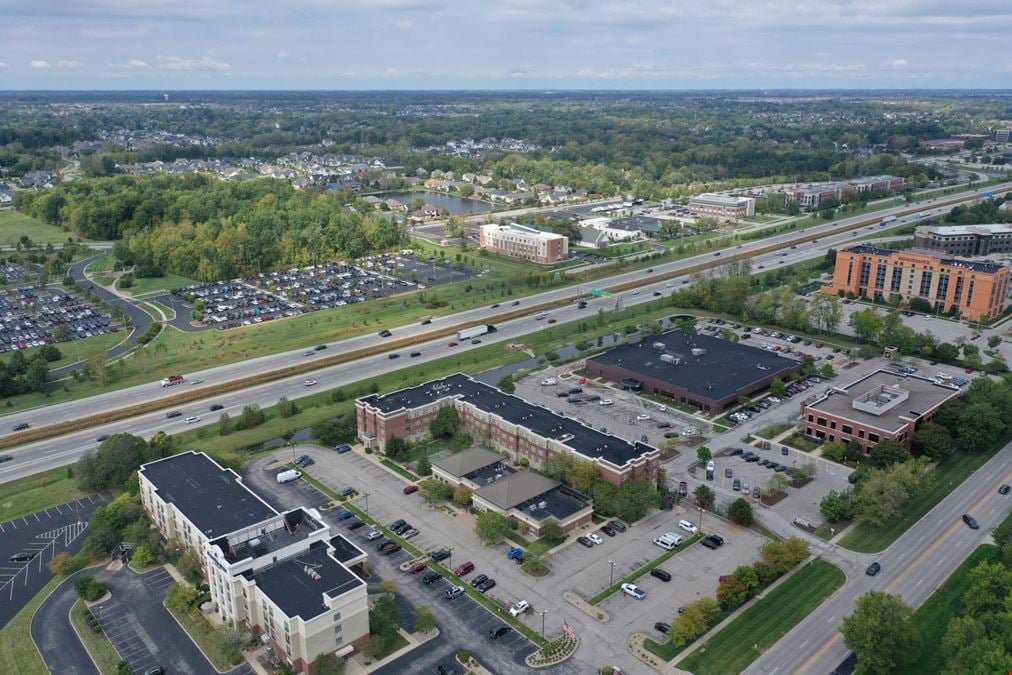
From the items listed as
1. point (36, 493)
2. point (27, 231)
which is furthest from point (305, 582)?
point (27, 231)

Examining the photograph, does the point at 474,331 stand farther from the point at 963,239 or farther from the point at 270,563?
the point at 963,239

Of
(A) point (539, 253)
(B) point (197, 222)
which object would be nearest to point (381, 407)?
(A) point (539, 253)

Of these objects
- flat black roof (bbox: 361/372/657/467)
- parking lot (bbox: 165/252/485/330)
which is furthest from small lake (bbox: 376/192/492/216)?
flat black roof (bbox: 361/372/657/467)

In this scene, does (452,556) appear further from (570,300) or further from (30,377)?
(570,300)

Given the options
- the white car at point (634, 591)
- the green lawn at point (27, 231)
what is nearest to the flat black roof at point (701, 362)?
the white car at point (634, 591)

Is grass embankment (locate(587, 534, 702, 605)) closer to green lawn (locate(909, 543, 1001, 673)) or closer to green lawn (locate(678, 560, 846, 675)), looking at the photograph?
green lawn (locate(678, 560, 846, 675))
